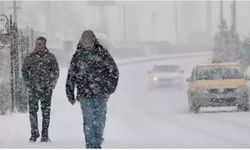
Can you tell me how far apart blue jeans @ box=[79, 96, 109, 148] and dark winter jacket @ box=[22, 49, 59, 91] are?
268 centimetres

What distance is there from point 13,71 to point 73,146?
675 centimetres

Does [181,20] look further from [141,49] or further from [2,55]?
[2,55]

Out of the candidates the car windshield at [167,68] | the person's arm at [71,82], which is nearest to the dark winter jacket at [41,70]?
the person's arm at [71,82]

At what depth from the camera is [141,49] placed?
98.4 meters

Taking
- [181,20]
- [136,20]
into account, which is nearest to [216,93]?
[136,20]

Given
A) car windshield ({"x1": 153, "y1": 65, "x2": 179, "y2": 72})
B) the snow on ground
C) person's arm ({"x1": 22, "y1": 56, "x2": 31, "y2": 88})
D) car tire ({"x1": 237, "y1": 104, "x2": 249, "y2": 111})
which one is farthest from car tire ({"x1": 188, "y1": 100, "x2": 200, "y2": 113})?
car windshield ({"x1": 153, "y1": 65, "x2": 179, "y2": 72})

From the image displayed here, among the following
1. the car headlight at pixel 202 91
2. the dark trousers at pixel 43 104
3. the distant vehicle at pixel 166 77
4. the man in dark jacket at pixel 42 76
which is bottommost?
the distant vehicle at pixel 166 77

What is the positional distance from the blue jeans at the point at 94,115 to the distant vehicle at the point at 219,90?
454 inches

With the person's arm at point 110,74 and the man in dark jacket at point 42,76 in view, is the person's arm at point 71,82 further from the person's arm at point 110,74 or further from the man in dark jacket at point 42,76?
the man in dark jacket at point 42,76

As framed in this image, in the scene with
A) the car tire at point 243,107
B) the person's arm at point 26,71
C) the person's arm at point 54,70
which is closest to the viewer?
the person's arm at point 54,70

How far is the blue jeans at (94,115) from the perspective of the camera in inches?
414

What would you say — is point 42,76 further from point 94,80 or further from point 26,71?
point 94,80

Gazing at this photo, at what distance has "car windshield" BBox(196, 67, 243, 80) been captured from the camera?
23.1 metres

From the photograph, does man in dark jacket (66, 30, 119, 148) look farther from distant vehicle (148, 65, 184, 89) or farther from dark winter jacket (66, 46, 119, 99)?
distant vehicle (148, 65, 184, 89)
